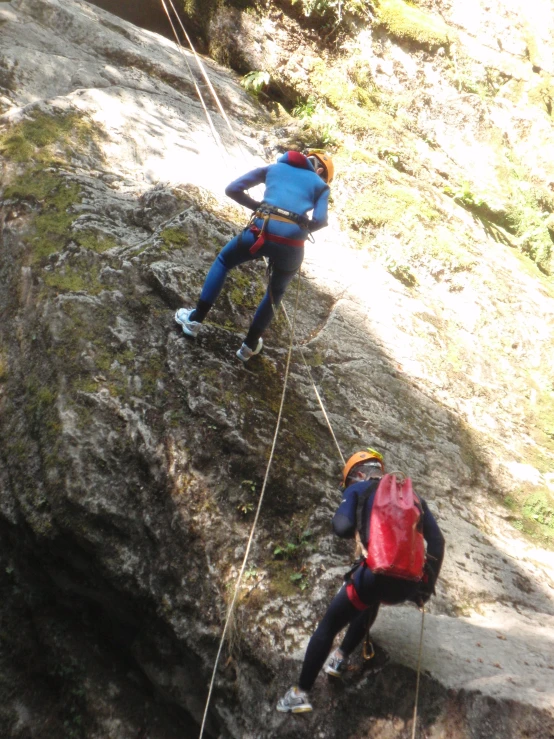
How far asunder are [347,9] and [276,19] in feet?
5.19

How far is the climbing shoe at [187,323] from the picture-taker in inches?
205

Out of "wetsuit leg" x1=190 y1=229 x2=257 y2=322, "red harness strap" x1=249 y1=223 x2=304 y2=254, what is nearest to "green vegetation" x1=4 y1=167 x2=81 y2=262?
"wetsuit leg" x1=190 y1=229 x2=257 y2=322

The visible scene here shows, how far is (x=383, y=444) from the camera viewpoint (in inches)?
231

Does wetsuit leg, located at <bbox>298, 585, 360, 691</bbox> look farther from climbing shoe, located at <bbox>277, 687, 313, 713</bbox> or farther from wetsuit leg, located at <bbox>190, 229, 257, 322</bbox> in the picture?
wetsuit leg, located at <bbox>190, 229, 257, 322</bbox>

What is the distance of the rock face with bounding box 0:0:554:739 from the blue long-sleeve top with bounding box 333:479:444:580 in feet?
2.58

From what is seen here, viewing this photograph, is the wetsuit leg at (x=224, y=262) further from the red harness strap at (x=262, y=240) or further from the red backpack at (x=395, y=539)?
the red backpack at (x=395, y=539)

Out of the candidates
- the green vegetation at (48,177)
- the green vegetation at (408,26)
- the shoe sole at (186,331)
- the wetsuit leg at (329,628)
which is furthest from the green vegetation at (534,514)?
the green vegetation at (408,26)

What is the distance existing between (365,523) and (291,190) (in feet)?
9.82

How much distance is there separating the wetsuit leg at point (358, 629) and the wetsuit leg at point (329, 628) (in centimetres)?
10

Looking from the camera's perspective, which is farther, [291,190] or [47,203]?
[47,203]

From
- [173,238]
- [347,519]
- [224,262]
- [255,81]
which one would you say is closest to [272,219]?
[224,262]

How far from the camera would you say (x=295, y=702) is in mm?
3572

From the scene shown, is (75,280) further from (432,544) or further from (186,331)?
(432,544)

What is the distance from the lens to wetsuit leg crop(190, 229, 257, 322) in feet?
15.8
